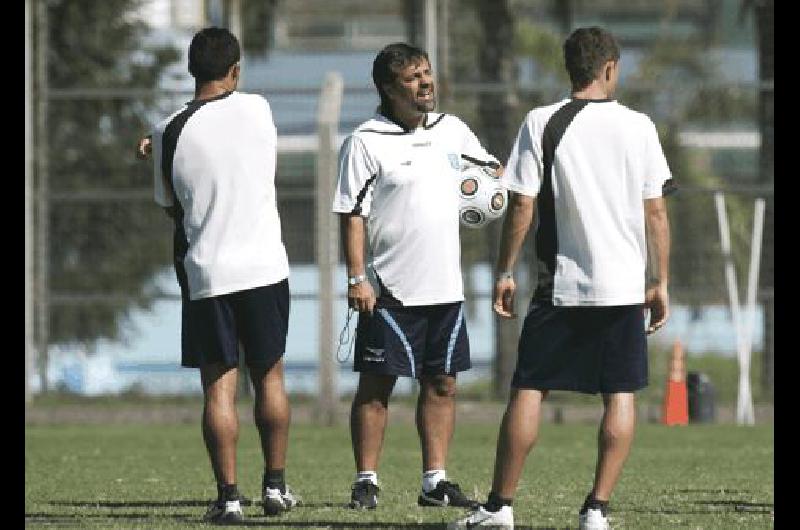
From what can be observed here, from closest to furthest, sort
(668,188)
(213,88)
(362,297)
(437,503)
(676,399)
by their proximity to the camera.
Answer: (668,188) → (213,88) → (362,297) → (437,503) → (676,399)

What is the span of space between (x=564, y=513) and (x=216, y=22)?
47.6ft

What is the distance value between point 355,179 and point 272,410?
1.04m

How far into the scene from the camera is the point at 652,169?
8.40m

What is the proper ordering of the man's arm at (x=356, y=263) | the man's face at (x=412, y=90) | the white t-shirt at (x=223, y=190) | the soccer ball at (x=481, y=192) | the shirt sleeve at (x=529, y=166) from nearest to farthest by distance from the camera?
the shirt sleeve at (x=529, y=166)
the white t-shirt at (x=223, y=190)
the man's arm at (x=356, y=263)
the man's face at (x=412, y=90)
the soccer ball at (x=481, y=192)

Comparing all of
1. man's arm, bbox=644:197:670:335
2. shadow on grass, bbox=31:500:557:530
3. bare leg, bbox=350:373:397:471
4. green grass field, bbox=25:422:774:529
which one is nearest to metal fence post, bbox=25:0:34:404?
green grass field, bbox=25:422:774:529

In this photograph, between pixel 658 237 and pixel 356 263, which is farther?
pixel 356 263

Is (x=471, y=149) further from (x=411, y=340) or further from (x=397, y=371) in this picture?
(x=397, y=371)

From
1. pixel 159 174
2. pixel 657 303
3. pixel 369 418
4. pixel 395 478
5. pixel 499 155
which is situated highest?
pixel 499 155

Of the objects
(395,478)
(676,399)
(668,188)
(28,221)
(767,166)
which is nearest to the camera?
(668,188)

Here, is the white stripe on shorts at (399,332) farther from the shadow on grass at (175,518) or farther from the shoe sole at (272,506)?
the shoe sole at (272,506)

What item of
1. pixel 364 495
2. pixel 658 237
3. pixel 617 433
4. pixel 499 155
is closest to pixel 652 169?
pixel 658 237

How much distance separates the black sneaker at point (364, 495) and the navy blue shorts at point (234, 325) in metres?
0.73

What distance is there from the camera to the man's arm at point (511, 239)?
832 cm

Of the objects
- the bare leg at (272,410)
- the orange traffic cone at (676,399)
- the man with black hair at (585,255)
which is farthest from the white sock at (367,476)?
the orange traffic cone at (676,399)
